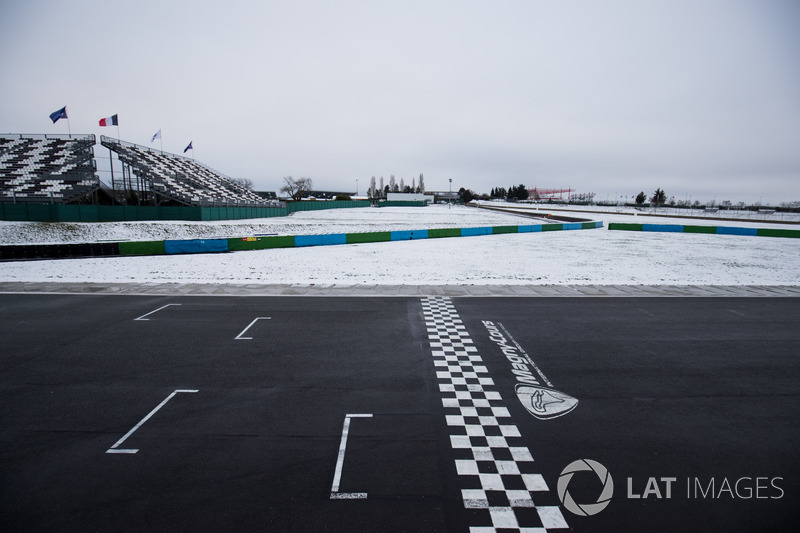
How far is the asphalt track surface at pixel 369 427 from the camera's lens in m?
3.96

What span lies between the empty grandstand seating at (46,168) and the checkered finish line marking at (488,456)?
119 feet

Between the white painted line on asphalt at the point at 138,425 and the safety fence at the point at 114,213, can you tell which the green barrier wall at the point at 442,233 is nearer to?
the safety fence at the point at 114,213

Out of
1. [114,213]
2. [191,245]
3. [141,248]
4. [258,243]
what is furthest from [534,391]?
[114,213]

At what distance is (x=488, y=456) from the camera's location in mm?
4824

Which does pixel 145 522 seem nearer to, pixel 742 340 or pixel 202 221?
pixel 742 340

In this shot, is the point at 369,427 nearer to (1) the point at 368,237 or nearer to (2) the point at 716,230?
(1) the point at 368,237

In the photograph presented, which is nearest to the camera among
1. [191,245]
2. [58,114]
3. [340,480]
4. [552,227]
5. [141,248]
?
[340,480]

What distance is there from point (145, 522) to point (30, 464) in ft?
6.76

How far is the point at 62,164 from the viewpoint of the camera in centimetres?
3591

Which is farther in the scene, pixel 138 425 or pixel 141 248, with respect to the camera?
pixel 141 248

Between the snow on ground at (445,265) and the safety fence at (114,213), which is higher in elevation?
the safety fence at (114,213)

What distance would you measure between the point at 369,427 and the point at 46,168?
45.3 meters

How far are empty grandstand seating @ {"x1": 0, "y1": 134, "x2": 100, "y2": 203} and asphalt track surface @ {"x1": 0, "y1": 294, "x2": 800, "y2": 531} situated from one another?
30.4 meters

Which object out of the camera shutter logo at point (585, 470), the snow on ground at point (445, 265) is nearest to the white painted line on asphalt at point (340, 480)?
the camera shutter logo at point (585, 470)
